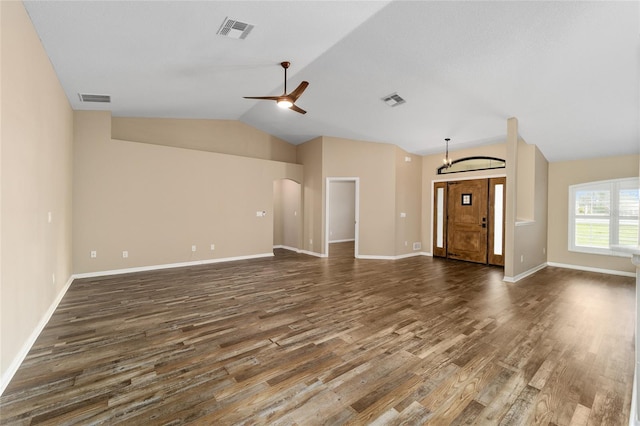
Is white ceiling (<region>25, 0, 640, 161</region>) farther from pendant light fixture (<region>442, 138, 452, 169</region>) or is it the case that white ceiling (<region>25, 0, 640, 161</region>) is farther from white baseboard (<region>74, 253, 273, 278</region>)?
white baseboard (<region>74, 253, 273, 278</region>)

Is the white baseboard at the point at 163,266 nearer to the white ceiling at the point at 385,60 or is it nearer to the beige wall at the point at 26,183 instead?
the beige wall at the point at 26,183

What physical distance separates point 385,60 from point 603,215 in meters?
5.76

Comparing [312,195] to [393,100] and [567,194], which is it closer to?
[393,100]

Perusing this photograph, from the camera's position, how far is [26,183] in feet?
8.37

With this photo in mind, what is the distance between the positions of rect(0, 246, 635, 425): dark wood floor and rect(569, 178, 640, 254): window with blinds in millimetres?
1741

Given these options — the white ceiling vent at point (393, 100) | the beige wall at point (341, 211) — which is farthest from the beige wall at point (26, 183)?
the beige wall at point (341, 211)

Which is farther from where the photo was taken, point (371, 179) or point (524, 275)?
point (371, 179)

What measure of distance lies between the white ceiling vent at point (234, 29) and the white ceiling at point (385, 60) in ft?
0.26

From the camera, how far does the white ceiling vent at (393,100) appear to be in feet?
16.1

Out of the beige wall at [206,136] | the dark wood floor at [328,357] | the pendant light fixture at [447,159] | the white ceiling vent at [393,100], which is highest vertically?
the white ceiling vent at [393,100]

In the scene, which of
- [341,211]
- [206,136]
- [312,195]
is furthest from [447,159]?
[206,136]

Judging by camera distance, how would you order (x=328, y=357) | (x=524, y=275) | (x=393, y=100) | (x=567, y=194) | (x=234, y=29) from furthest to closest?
(x=567, y=194)
(x=524, y=275)
(x=393, y=100)
(x=234, y=29)
(x=328, y=357)

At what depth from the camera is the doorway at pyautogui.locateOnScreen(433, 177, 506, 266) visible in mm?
6609

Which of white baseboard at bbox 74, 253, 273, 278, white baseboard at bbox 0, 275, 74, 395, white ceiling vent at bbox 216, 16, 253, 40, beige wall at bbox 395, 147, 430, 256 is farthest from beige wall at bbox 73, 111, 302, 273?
white ceiling vent at bbox 216, 16, 253, 40
